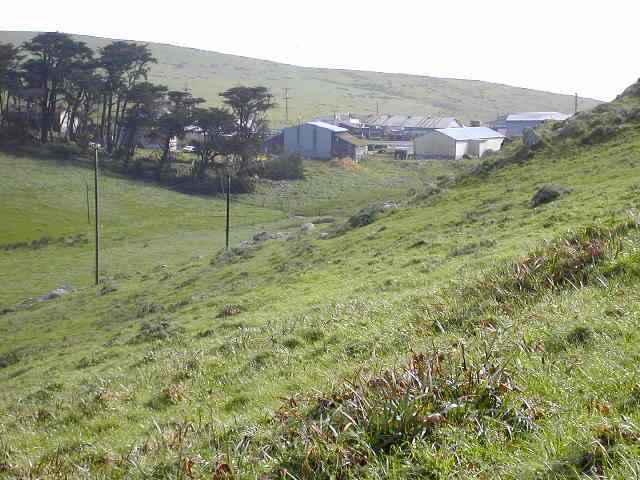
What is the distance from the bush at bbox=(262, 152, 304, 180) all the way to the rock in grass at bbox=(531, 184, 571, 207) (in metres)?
75.0

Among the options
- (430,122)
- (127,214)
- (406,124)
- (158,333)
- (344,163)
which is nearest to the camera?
(158,333)

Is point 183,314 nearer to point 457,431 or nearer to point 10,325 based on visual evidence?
point 10,325

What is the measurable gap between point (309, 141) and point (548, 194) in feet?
332

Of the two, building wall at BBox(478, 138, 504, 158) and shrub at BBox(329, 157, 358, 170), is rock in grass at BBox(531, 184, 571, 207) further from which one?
building wall at BBox(478, 138, 504, 158)

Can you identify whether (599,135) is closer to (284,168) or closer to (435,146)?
(284,168)

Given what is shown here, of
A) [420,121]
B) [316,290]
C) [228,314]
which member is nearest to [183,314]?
[228,314]

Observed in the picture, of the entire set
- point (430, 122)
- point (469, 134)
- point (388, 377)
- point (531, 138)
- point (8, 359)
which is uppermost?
point (430, 122)

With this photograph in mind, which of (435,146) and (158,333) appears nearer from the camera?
(158,333)

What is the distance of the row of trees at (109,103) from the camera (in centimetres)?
9488

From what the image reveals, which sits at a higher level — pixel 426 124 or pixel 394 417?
pixel 426 124

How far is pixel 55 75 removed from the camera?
100m

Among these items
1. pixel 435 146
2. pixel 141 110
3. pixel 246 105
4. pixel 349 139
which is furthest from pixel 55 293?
pixel 435 146

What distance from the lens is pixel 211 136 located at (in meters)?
95.2

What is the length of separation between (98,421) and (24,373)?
12.9 meters
